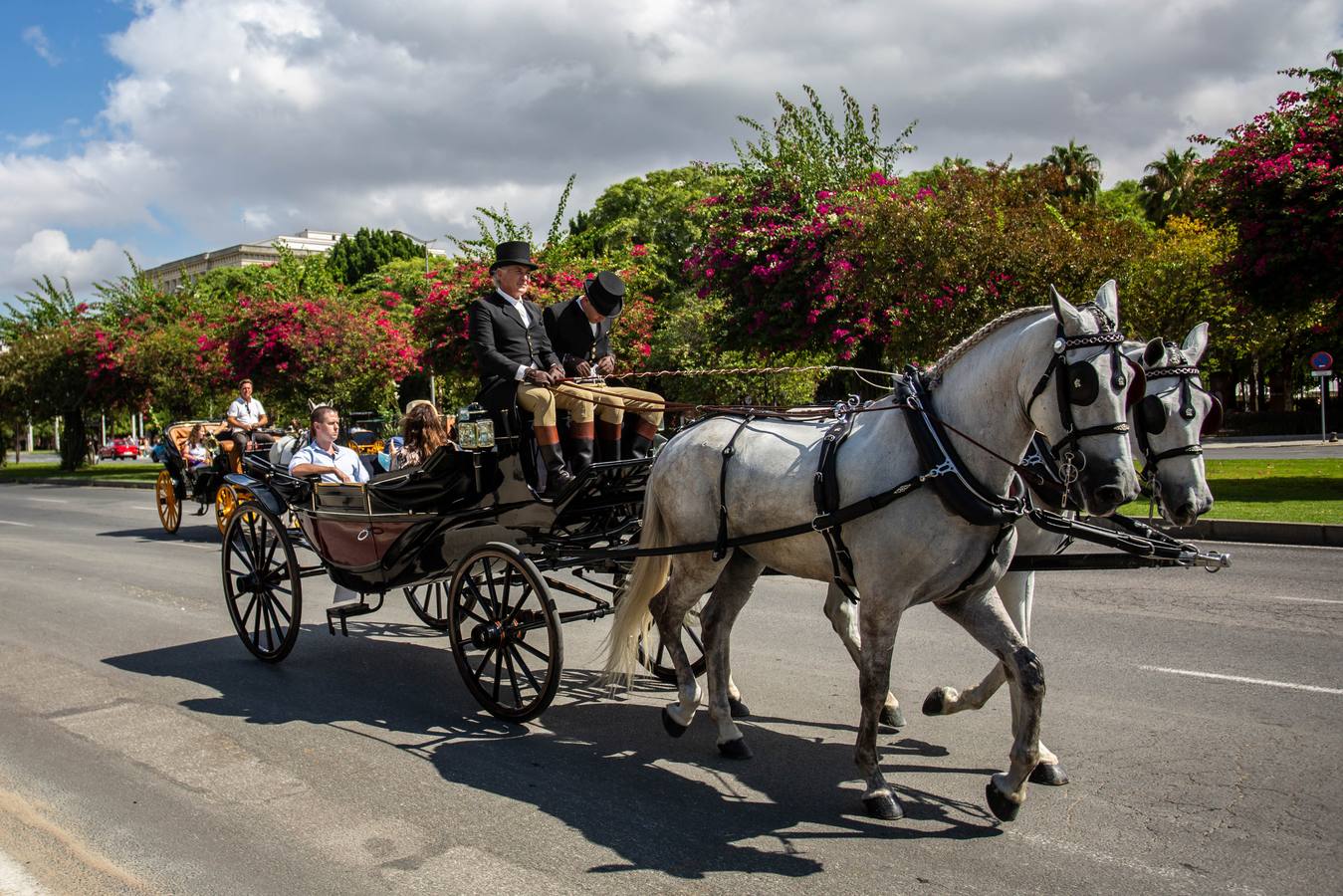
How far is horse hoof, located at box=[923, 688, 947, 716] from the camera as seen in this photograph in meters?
5.20

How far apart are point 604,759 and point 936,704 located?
5.52 ft

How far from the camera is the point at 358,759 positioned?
5.18m

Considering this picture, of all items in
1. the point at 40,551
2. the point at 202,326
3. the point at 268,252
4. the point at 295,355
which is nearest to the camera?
the point at 40,551

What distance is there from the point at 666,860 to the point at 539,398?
Result: 9.38 ft

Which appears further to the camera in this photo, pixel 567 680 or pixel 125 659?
pixel 125 659

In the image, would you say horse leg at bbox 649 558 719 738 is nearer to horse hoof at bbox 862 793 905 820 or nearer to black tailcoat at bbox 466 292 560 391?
horse hoof at bbox 862 793 905 820

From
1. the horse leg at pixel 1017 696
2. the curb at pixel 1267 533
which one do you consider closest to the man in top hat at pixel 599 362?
the horse leg at pixel 1017 696

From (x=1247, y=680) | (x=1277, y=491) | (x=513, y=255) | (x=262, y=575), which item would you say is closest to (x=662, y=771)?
(x=513, y=255)

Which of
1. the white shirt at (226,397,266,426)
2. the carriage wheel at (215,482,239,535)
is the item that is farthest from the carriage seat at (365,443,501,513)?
the white shirt at (226,397,266,426)

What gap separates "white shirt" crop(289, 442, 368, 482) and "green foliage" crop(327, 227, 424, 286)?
6142 cm

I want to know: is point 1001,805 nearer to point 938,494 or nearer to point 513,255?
point 938,494

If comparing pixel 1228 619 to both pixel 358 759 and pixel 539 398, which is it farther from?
pixel 358 759

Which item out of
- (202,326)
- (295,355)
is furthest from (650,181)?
(295,355)

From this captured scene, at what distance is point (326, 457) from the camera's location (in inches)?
307
